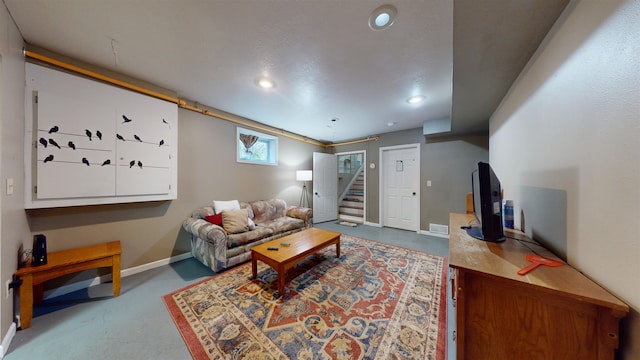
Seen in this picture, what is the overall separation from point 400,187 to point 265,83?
369 centimetres

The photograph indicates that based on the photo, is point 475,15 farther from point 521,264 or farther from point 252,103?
point 252,103

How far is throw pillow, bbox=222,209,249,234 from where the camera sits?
8.79ft

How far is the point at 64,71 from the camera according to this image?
1.93 meters

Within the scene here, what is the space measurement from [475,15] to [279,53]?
145 centimetres

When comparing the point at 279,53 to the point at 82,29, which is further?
the point at 279,53

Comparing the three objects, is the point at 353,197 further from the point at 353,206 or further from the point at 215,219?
the point at 215,219

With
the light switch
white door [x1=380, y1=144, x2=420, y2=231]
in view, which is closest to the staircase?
white door [x1=380, y1=144, x2=420, y2=231]

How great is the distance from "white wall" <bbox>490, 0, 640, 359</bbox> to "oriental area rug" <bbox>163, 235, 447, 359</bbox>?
1.13m

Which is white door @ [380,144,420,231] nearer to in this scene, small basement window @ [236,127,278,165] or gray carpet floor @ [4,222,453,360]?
small basement window @ [236,127,278,165]

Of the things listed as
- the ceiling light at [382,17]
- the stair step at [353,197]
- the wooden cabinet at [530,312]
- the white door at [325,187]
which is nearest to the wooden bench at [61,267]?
the wooden cabinet at [530,312]

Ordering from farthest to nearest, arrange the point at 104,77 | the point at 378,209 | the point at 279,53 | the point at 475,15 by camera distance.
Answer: the point at 378,209
the point at 104,77
the point at 279,53
the point at 475,15

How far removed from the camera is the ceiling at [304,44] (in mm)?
1249

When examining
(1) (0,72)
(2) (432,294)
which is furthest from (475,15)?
(1) (0,72)

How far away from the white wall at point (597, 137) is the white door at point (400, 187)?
3154mm
